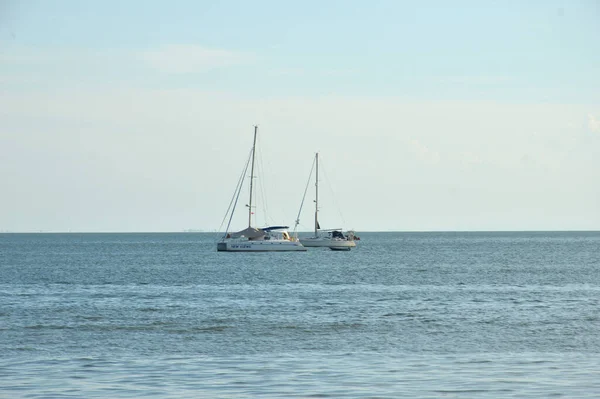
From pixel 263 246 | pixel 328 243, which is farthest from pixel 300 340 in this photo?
pixel 328 243

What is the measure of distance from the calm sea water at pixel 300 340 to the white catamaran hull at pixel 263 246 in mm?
48714

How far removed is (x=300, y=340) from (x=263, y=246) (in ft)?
272

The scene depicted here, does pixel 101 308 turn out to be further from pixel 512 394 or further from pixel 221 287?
pixel 512 394

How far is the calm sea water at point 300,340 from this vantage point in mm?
24453

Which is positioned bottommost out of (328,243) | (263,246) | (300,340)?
(300,340)

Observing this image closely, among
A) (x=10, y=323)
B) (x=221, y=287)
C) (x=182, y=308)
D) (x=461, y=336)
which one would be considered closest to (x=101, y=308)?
(x=182, y=308)

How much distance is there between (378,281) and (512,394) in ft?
157

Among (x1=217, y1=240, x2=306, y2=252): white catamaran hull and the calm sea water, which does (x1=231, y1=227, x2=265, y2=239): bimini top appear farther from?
the calm sea water

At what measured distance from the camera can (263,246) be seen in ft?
384

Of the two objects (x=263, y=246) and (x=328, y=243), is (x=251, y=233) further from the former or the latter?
(x=328, y=243)

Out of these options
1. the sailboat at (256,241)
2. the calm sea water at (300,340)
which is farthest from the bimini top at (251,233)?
the calm sea water at (300,340)

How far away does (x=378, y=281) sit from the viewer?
233 feet

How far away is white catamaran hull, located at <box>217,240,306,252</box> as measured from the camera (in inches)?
4594

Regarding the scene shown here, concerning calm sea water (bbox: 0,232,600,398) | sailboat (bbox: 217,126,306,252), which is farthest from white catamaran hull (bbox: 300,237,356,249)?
calm sea water (bbox: 0,232,600,398)
